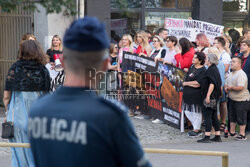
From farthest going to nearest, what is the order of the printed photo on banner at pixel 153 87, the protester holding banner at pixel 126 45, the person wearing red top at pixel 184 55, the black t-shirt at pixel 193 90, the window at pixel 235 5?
the window at pixel 235 5 → the protester holding banner at pixel 126 45 → the person wearing red top at pixel 184 55 → the printed photo on banner at pixel 153 87 → the black t-shirt at pixel 193 90

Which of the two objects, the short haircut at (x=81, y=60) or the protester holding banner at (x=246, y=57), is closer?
the short haircut at (x=81, y=60)

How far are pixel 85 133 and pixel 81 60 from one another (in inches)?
12.3

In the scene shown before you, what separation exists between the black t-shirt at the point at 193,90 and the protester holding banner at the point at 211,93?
146 mm

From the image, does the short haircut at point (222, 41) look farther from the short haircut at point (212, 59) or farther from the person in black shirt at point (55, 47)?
the person in black shirt at point (55, 47)

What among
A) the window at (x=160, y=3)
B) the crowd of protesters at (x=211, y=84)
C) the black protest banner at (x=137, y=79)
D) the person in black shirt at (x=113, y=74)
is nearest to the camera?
the crowd of protesters at (x=211, y=84)

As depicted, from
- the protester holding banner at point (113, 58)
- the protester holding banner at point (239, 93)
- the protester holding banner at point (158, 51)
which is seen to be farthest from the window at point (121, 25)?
the protester holding banner at point (239, 93)

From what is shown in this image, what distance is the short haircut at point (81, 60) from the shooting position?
209 centimetres

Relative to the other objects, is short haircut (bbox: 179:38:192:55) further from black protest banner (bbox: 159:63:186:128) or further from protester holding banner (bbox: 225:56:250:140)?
protester holding banner (bbox: 225:56:250:140)

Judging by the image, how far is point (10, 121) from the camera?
5.89 meters

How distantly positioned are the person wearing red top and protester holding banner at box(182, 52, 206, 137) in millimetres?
654

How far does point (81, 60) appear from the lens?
82.4 inches

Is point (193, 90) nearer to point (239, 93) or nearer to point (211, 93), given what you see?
point (211, 93)

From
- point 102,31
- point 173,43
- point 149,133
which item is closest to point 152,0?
point 173,43

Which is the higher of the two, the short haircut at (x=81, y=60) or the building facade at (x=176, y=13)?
the building facade at (x=176, y=13)
